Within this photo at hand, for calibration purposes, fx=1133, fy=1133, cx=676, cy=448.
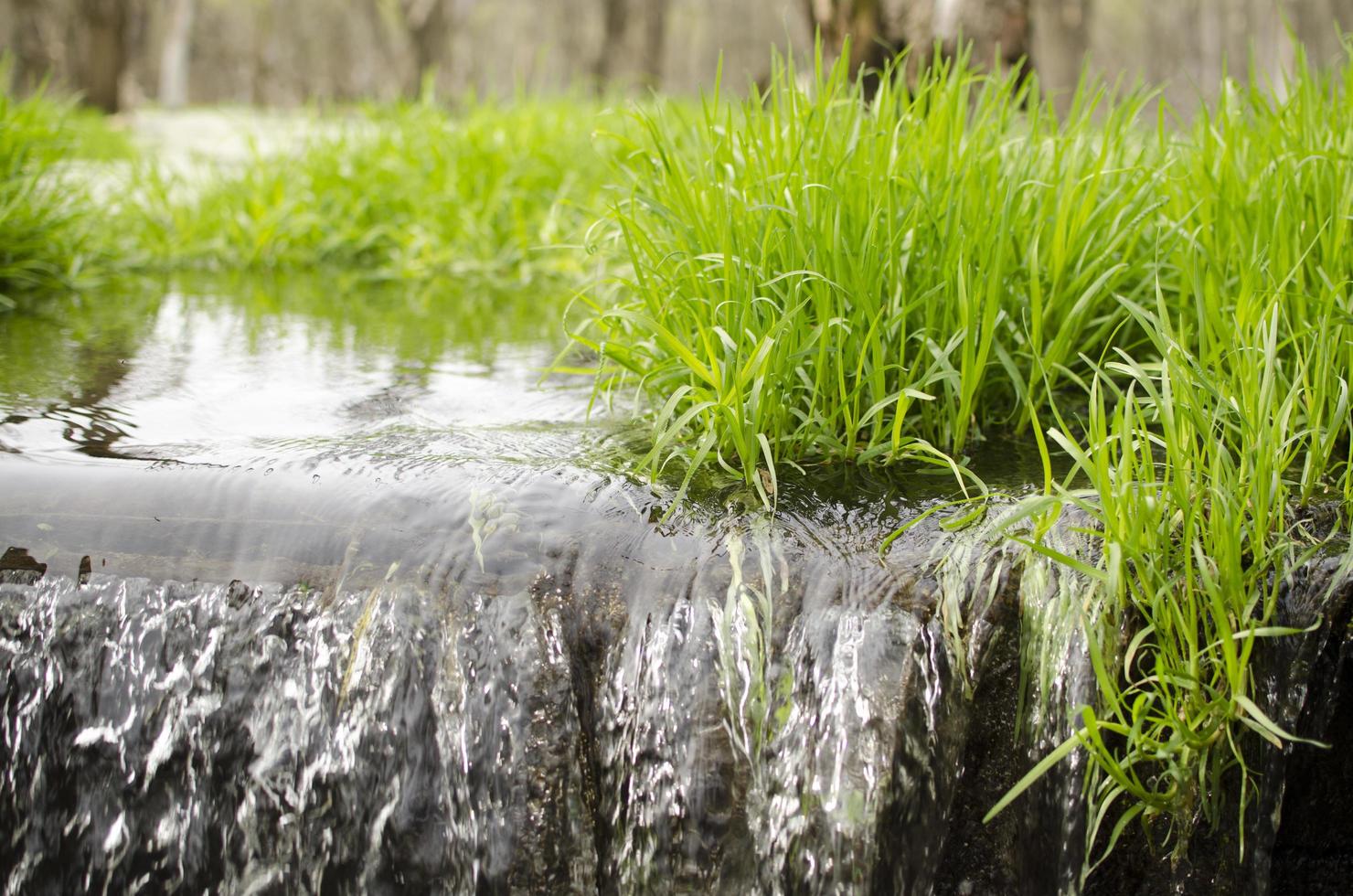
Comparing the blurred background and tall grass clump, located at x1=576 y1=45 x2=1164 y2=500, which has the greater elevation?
the blurred background

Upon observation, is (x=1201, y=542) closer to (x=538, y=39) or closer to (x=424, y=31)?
(x=424, y=31)

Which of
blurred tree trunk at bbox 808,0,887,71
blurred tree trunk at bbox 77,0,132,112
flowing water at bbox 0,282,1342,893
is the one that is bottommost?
flowing water at bbox 0,282,1342,893

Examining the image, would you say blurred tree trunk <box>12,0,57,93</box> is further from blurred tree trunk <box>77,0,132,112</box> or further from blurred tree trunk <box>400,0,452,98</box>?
blurred tree trunk <box>400,0,452,98</box>

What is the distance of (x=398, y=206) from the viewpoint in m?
5.97

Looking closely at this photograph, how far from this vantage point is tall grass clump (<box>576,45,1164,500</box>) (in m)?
2.38

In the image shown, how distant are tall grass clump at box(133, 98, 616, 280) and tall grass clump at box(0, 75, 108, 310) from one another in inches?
23.0

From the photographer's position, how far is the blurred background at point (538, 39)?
17.5 ft

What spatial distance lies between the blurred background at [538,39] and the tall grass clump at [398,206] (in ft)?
2.64

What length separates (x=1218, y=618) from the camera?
5.84 feet

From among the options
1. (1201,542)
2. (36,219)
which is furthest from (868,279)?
(36,219)

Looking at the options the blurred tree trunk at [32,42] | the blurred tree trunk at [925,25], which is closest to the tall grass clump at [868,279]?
the blurred tree trunk at [925,25]

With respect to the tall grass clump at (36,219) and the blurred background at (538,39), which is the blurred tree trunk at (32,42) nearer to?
the blurred background at (538,39)

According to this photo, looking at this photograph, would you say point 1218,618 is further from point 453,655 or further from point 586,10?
point 586,10

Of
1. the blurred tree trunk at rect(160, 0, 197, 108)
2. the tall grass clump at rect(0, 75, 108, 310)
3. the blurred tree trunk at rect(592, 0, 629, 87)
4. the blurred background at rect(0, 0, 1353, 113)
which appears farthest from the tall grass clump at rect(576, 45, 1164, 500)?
the blurred tree trunk at rect(160, 0, 197, 108)
